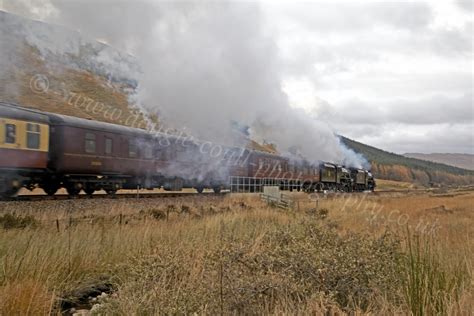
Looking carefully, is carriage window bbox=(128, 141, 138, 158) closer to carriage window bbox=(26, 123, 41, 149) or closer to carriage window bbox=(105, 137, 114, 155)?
carriage window bbox=(105, 137, 114, 155)

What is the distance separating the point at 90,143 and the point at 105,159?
990 millimetres

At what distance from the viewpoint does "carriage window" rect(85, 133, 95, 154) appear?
17.5 metres

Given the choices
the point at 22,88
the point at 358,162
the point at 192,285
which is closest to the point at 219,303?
the point at 192,285

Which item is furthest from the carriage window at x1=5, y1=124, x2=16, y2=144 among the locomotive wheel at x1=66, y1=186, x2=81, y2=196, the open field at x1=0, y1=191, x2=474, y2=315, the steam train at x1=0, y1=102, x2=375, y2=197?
the open field at x1=0, y1=191, x2=474, y2=315

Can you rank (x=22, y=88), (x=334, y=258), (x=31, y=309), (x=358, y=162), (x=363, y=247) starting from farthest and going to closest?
(x=22, y=88), (x=358, y=162), (x=363, y=247), (x=334, y=258), (x=31, y=309)

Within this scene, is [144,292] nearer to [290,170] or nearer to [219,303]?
[219,303]

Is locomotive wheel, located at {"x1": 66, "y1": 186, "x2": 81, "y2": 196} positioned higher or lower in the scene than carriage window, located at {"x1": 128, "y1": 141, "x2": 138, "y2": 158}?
lower

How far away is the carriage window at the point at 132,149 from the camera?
19609 millimetres

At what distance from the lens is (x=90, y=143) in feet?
57.9

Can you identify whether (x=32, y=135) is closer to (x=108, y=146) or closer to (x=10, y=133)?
(x=10, y=133)

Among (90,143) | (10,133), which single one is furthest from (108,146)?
(10,133)

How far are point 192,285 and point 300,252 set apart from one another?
1.64 metres

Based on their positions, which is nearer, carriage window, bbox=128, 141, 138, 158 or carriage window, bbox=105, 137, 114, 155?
carriage window, bbox=105, 137, 114, 155

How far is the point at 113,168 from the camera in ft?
61.7
